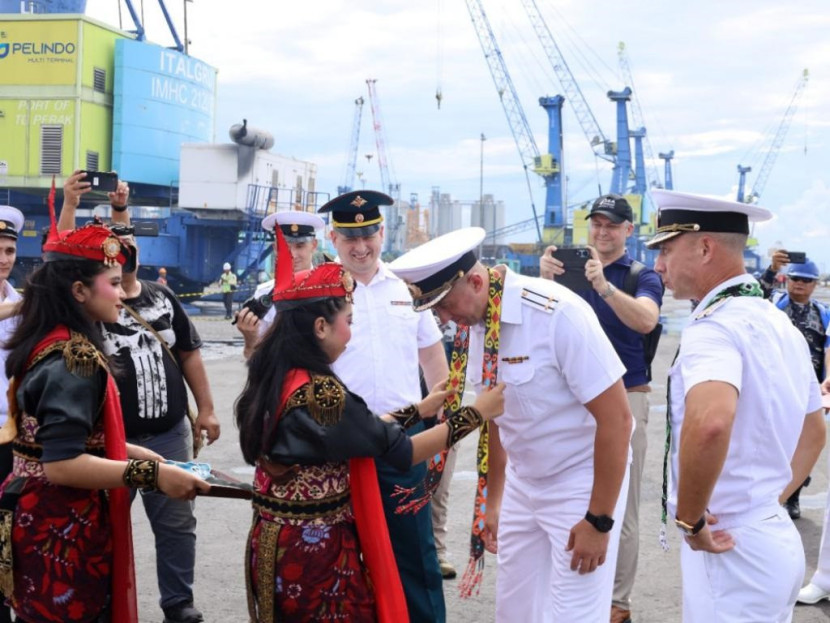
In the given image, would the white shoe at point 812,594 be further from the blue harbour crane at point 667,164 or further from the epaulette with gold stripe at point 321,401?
the blue harbour crane at point 667,164

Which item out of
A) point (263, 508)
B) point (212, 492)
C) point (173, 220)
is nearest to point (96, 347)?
point (212, 492)

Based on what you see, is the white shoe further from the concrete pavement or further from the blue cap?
the blue cap

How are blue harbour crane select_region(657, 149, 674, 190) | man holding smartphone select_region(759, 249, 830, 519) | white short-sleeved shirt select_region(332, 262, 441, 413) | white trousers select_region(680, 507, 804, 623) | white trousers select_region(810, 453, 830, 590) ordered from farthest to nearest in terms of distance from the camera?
1. blue harbour crane select_region(657, 149, 674, 190)
2. man holding smartphone select_region(759, 249, 830, 519)
3. white trousers select_region(810, 453, 830, 590)
4. white short-sleeved shirt select_region(332, 262, 441, 413)
5. white trousers select_region(680, 507, 804, 623)

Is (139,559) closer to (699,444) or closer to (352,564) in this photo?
(352,564)

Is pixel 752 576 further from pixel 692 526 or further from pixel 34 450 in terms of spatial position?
pixel 34 450

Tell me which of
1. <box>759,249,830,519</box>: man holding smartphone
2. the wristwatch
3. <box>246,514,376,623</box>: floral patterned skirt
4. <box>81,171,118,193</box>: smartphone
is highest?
<box>81,171,118,193</box>: smartphone

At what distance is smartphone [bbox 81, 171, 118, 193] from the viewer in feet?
16.0

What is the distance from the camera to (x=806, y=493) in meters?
7.39

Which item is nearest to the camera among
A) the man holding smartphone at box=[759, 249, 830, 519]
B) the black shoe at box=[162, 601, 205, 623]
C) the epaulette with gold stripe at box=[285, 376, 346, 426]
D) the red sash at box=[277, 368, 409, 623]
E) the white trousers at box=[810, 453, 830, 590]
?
the epaulette with gold stripe at box=[285, 376, 346, 426]

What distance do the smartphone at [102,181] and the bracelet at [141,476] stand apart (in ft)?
7.46

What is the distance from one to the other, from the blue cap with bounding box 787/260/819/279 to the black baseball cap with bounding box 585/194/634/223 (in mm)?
2495

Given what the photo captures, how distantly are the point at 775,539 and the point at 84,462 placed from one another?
2.20 metres

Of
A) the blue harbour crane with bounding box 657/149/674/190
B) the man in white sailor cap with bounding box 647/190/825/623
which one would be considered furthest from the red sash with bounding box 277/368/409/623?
the blue harbour crane with bounding box 657/149/674/190

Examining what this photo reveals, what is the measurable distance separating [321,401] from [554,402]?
0.93 metres
